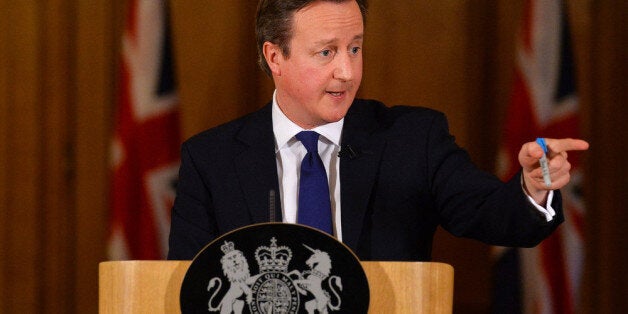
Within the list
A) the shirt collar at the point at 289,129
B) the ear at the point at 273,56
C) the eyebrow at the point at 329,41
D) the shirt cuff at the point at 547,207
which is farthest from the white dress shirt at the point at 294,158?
the shirt cuff at the point at 547,207

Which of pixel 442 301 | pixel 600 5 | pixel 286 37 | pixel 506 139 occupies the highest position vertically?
pixel 600 5

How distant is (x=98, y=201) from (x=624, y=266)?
162 cm

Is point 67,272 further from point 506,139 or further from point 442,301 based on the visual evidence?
point 442,301

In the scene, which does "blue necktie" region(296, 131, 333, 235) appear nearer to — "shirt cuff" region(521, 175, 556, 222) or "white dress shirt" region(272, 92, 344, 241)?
"white dress shirt" region(272, 92, 344, 241)

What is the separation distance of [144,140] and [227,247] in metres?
1.49

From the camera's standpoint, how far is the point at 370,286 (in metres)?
1.34

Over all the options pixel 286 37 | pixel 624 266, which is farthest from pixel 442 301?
pixel 624 266

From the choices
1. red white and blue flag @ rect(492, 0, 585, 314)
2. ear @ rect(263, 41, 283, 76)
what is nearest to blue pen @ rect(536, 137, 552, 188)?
ear @ rect(263, 41, 283, 76)

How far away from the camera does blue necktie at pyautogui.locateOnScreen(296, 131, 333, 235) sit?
6.30ft

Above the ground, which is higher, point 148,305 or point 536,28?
point 536,28

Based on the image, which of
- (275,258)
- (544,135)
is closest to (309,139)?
(275,258)

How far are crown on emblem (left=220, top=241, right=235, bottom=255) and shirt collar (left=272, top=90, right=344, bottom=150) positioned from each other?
0.75m

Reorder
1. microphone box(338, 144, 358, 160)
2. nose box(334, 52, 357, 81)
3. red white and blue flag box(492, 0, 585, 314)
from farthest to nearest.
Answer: red white and blue flag box(492, 0, 585, 314) < microphone box(338, 144, 358, 160) < nose box(334, 52, 357, 81)

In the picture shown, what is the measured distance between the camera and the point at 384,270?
134 centimetres
